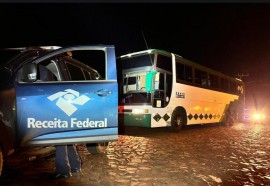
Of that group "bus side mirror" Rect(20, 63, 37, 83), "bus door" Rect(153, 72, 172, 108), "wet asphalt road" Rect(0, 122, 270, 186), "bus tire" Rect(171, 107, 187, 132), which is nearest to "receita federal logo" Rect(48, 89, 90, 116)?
"bus side mirror" Rect(20, 63, 37, 83)

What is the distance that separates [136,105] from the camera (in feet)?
36.8

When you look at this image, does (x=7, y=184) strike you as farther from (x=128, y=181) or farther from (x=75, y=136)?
(x=128, y=181)

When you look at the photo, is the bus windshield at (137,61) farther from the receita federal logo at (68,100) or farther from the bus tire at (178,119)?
the receita federal logo at (68,100)

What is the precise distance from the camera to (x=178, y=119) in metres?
12.6

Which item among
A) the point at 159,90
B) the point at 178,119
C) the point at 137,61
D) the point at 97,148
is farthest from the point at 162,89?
the point at 97,148

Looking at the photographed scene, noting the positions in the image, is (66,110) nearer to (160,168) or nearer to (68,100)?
(68,100)

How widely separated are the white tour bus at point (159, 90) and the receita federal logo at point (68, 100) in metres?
6.17

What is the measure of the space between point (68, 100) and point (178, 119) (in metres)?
8.63

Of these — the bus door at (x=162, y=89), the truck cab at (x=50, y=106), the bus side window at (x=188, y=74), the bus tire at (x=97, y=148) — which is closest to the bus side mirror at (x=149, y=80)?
the bus door at (x=162, y=89)

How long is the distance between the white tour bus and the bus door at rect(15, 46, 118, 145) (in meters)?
5.99

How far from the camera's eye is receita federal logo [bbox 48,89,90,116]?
4473 mm

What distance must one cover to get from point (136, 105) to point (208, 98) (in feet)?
18.7

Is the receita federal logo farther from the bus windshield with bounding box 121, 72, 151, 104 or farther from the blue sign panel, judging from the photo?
the bus windshield with bounding box 121, 72, 151, 104

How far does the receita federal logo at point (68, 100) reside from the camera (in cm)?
447
